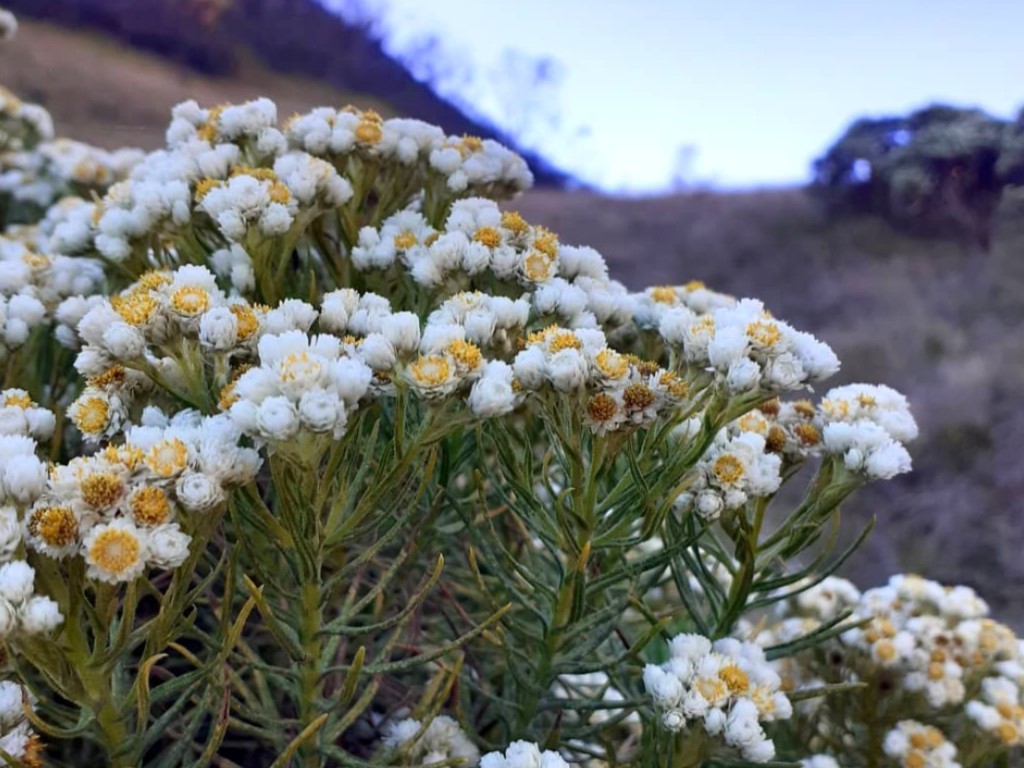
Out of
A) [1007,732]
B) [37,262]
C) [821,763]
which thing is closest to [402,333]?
[37,262]

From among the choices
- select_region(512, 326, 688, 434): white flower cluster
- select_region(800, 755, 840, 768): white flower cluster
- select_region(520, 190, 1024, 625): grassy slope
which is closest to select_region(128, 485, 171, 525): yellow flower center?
select_region(512, 326, 688, 434): white flower cluster

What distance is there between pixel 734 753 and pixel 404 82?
11456 mm

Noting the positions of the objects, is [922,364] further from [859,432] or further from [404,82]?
[404,82]

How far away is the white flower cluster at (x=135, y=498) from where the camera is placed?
2.07ft

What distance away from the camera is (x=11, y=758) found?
27.1 inches

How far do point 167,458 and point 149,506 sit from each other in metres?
0.04

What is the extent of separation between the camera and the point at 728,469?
906 mm

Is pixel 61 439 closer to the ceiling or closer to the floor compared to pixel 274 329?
closer to the floor

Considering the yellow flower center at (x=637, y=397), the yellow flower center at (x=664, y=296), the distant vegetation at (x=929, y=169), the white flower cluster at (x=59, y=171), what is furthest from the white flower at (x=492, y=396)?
the distant vegetation at (x=929, y=169)

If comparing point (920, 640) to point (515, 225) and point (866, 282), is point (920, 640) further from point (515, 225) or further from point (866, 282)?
point (866, 282)

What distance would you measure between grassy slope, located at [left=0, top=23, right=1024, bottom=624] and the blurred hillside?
211 millimetres

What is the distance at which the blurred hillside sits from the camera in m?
9.45

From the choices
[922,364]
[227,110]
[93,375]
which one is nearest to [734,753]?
[93,375]

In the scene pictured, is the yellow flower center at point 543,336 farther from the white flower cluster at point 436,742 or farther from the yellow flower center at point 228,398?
the white flower cluster at point 436,742
